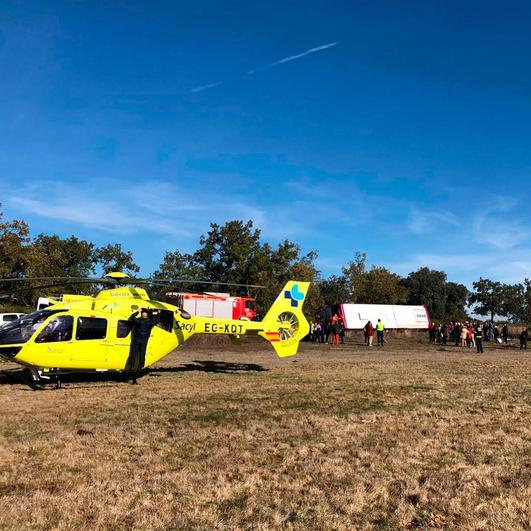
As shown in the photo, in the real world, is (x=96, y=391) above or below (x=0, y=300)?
below

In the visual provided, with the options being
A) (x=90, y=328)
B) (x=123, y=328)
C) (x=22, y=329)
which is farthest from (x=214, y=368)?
(x=22, y=329)

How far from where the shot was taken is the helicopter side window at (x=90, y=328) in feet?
43.3

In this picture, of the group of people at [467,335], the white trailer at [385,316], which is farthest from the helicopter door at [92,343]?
the white trailer at [385,316]

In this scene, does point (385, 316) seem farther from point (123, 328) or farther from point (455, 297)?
point (455, 297)

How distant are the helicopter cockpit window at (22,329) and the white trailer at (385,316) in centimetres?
3309

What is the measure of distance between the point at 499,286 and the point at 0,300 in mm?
94257

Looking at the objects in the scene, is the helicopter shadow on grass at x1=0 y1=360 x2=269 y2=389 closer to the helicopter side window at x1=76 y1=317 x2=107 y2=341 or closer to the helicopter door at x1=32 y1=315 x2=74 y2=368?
the helicopter door at x1=32 y1=315 x2=74 y2=368

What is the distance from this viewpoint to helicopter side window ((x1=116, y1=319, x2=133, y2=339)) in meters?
13.8

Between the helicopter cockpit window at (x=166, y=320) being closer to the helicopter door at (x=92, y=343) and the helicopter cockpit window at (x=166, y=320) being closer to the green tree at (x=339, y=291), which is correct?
the helicopter door at (x=92, y=343)

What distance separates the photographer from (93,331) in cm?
1339

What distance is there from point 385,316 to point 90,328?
37.0 metres

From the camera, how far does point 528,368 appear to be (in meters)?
17.9

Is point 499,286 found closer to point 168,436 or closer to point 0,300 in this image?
point 0,300

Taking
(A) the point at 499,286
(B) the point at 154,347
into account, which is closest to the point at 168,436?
(B) the point at 154,347
